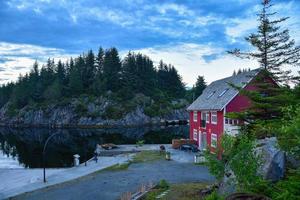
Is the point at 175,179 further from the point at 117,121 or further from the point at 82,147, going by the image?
the point at 117,121

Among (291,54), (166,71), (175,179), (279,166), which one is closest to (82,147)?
(175,179)

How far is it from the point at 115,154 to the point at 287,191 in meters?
46.4

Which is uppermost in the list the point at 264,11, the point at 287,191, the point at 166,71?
the point at 166,71

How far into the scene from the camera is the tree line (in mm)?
149125

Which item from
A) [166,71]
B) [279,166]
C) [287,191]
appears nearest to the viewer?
[287,191]

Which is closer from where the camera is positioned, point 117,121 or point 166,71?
point 117,121

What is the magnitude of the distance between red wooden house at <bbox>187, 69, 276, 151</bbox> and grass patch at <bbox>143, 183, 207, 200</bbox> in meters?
11.5

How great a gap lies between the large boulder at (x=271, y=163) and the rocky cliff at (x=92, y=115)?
12103 centimetres

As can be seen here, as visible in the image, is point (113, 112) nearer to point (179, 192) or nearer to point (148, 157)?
point (148, 157)

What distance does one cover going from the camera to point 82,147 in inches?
3095

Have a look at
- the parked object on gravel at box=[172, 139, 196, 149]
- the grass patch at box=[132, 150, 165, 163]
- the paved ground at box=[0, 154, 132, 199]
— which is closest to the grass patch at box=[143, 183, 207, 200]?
the paved ground at box=[0, 154, 132, 199]

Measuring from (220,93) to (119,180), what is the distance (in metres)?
22.5

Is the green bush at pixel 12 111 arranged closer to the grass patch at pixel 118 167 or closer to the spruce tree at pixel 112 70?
the spruce tree at pixel 112 70

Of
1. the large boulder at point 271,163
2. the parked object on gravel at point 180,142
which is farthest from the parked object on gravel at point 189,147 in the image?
the large boulder at point 271,163
